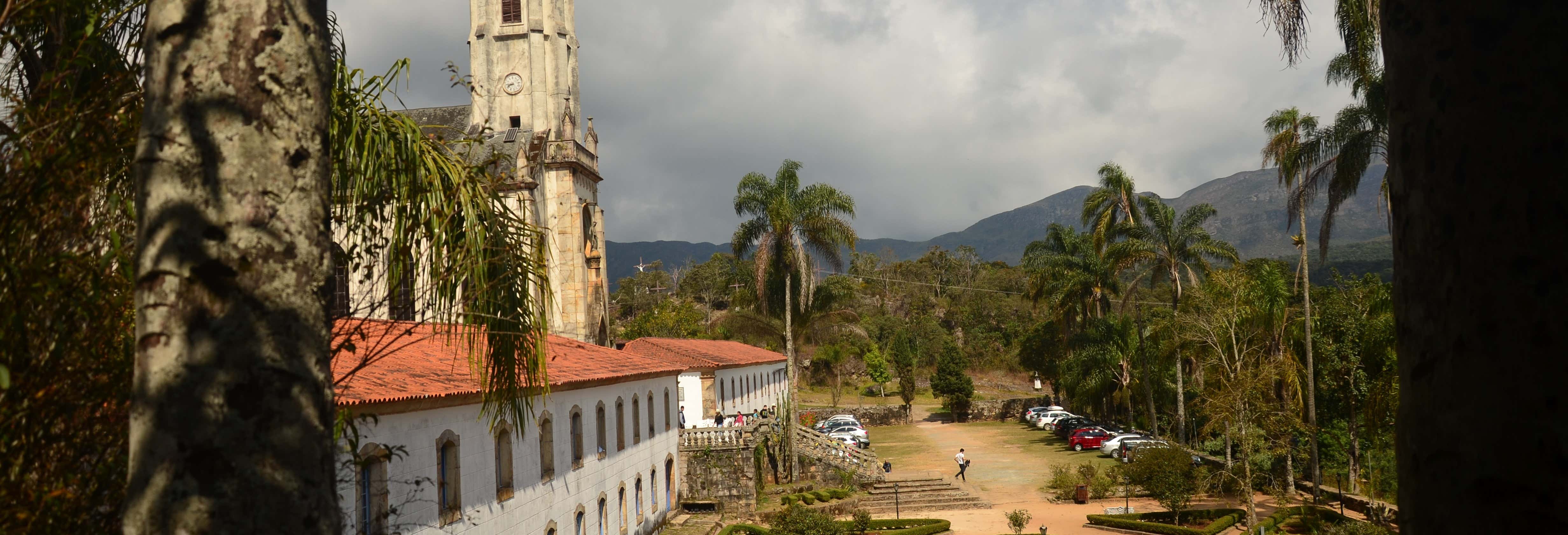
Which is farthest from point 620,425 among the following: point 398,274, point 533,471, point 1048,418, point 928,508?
point 1048,418

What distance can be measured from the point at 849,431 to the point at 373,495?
39046 millimetres

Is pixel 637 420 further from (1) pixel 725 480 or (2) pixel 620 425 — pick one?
(1) pixel 725 480

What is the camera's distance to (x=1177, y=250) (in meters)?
41.0

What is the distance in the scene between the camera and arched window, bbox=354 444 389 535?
1390cm

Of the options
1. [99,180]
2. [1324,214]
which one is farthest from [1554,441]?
[1324,214]

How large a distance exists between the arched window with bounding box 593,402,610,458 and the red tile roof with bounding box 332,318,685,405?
0.66 meters

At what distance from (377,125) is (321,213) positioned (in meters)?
3.69

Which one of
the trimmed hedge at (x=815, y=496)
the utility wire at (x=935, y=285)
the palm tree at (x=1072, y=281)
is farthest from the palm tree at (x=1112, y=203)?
the utility wire at (x=935, y=285)

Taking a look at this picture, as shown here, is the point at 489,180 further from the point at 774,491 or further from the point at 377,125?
the point at 774,491

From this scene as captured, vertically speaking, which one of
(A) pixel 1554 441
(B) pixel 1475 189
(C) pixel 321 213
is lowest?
(A) pixel 1554 441

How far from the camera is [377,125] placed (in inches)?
288

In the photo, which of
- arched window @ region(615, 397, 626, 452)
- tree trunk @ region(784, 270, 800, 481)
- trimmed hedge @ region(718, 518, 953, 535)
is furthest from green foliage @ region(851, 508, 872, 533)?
tree trunk @ region(784, 270, 800, 481)

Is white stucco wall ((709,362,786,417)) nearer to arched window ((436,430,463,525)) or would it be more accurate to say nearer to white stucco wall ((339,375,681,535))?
white stucco wall ((339,375,681,535))

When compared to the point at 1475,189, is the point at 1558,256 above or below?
below
